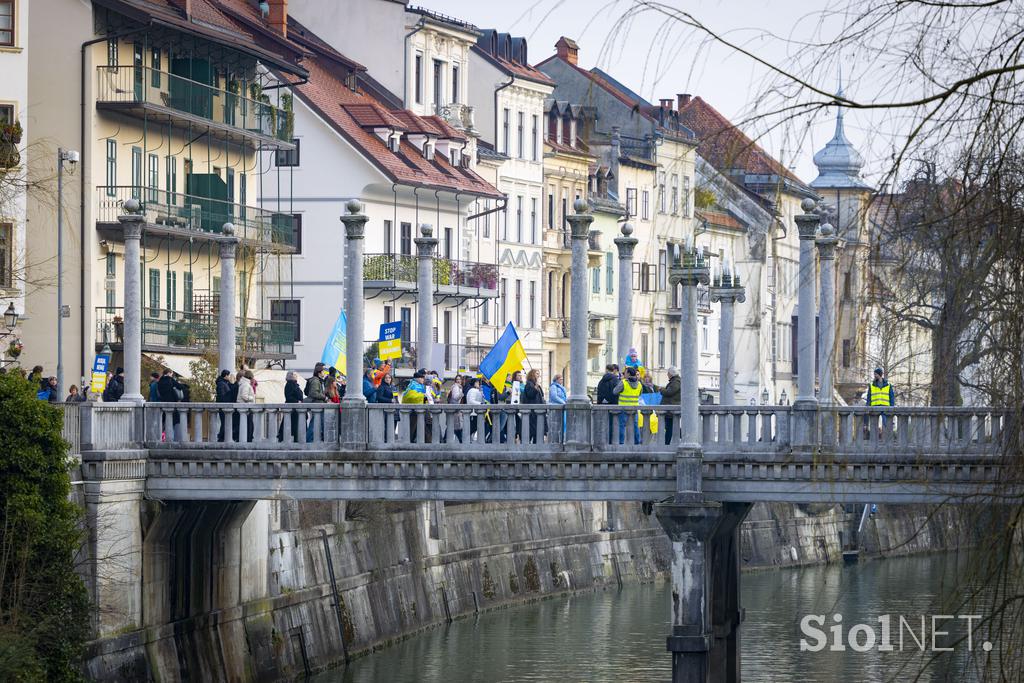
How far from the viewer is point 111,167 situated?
182 ft

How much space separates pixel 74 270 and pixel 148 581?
62.8 feet

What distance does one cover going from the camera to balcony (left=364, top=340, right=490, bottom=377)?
6988cm

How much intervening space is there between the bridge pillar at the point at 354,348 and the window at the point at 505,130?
166 ft

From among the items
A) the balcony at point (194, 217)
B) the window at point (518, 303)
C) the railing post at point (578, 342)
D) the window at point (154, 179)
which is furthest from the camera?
the window at point (518, 303)

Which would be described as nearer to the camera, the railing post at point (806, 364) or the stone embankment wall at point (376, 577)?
the railing post at point (806, 364)

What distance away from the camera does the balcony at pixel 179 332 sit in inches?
2157

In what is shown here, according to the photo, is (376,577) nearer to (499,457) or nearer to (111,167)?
(111,167)

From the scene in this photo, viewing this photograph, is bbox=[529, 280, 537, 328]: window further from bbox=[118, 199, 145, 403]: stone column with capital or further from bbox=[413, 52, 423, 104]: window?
bbox=[118, 199, 145, 403]: stone column with capital

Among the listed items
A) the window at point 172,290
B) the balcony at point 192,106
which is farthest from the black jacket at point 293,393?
the window at point 172,290

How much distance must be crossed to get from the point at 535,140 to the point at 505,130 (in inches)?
112

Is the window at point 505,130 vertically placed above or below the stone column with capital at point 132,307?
above

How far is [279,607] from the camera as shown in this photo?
42.8 meters

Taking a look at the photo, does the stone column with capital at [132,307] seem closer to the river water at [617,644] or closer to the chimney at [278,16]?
the river water at [617,644]

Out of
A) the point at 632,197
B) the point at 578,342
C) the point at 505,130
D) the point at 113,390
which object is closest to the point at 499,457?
the point at 578,342
